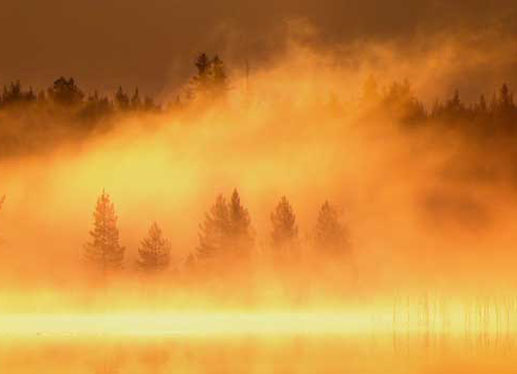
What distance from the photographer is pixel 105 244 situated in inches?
4377

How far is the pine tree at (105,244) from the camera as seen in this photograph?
361ft

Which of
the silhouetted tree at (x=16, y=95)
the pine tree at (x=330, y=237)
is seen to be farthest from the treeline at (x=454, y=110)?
the silhouetted tree at (x=16, y=95)

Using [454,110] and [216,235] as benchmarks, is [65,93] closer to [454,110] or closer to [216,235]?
[216,235]


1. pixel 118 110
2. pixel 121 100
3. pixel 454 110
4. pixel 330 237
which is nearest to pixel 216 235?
pixel 330 237

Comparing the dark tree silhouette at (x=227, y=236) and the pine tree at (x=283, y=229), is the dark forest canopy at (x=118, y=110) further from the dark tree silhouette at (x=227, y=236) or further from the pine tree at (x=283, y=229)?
the dark tree silhouette at (x=227, y=236)

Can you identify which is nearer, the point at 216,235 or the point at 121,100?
the point at 216,235

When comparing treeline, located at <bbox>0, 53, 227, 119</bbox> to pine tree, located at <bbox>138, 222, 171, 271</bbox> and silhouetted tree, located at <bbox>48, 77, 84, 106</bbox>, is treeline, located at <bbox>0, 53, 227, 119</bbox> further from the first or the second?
pine tree, located at <bbox>138, 222, 171, 271</bbox>

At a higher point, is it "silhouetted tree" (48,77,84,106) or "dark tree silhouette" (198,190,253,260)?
"silhouetted tree" (48,77,84,106)

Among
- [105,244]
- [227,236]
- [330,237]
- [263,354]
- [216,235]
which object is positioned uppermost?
[330,237]

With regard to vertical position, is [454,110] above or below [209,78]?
below

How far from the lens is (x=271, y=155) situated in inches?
5832

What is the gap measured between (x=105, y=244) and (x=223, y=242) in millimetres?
10294

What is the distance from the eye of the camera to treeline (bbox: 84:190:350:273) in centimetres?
10800

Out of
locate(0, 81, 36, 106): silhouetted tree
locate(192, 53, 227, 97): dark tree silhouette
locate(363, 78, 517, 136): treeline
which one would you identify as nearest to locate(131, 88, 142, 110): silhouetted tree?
locate(192, 53, 227, 97): dark tree silhouette
